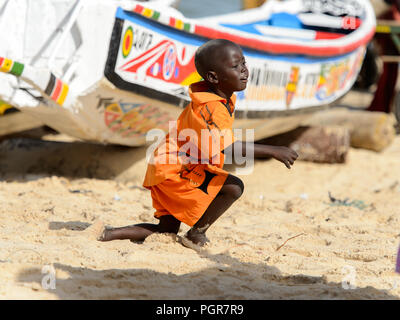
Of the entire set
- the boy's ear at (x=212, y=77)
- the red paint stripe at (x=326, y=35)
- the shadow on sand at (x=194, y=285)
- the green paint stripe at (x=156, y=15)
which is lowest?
the shadow on sand at (x=194, y=285)

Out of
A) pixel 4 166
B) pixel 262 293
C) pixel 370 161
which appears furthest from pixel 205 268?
pixel 370 161

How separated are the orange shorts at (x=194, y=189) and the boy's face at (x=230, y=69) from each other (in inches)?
16.2

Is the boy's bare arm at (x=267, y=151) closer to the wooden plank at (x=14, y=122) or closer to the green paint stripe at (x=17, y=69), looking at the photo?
the green paint stripe at (x=17, y=69)

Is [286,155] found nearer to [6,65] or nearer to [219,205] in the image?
[219,205]

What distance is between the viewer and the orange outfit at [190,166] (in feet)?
9.70

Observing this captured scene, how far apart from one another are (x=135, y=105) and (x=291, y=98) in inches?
82.2

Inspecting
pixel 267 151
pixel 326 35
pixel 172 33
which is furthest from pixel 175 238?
pixel 326 35

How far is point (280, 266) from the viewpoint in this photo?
292 cm

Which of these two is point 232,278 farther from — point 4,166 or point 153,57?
point 4,166

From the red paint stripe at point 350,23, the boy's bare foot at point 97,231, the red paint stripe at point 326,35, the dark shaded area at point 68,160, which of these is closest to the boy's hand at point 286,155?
the boy's bare foot at point 97,231

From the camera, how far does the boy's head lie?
9.82ft

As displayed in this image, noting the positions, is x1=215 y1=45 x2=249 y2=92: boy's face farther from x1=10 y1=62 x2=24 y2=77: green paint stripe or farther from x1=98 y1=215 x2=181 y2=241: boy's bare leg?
x1=10 y1=62 x2=24 y2=77: green paint stripe

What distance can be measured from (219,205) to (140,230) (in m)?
0.44

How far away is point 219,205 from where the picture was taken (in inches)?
122
